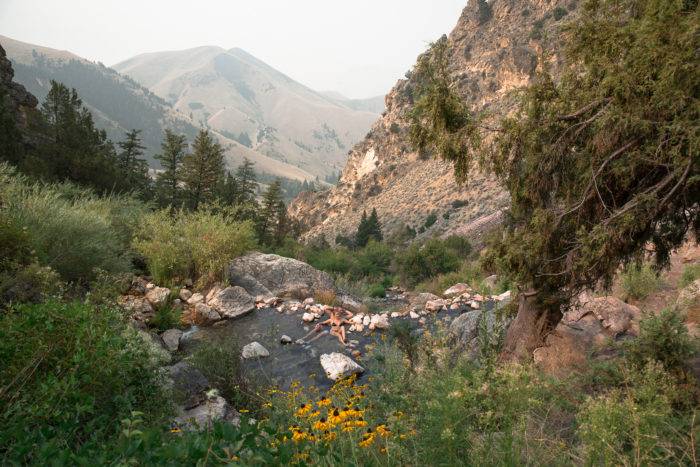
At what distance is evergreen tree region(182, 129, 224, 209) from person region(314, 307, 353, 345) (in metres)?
16.9

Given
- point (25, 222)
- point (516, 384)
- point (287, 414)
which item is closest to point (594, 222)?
point (516, 384)

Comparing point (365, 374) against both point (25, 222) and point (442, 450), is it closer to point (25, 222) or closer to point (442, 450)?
point (442, 450)

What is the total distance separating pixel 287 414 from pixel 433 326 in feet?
21.9

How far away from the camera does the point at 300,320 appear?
10.2m

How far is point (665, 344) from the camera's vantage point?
5039mm

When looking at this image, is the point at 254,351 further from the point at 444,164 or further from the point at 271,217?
the point at 444,164

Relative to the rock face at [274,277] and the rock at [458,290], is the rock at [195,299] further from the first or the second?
the rock at [458,290]

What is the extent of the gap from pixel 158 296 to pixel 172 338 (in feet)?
5.64

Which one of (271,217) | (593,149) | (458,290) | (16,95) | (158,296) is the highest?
(593,149)

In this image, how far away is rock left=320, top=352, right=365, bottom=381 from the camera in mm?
7418

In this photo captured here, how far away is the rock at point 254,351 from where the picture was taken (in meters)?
8.12

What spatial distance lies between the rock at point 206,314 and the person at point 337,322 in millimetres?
2380

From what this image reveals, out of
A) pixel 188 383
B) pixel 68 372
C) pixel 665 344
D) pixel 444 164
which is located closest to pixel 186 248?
pixel 188 383

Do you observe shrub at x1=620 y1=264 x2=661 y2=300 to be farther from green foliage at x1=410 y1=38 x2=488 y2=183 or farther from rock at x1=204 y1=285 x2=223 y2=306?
rock at x1=204 y1=285 x2=223 y2=306
